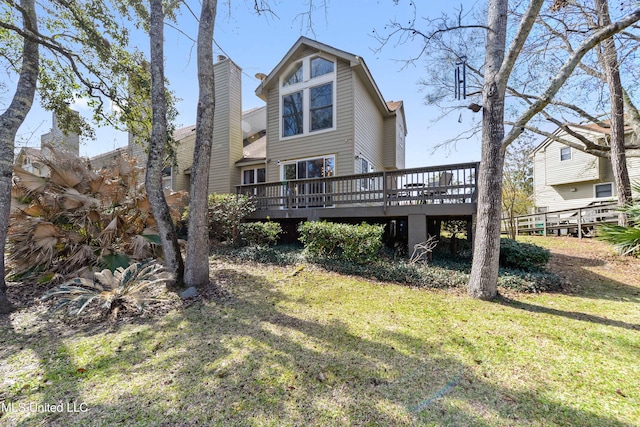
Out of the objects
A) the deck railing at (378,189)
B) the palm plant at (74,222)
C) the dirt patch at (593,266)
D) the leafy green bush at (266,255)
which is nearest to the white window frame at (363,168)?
the deck railing at (378,189)

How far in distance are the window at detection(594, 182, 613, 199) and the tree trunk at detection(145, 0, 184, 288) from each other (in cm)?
2231

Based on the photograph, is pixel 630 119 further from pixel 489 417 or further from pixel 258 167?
pixel 258 167

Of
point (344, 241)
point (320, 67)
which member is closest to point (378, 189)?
point (344, 241)

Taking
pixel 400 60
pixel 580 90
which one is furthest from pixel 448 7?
pixel 580 90

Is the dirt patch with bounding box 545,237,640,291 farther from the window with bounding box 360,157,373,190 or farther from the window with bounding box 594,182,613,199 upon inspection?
the window with bounding box 594,182,613,199

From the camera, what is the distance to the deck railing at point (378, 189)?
6734mm

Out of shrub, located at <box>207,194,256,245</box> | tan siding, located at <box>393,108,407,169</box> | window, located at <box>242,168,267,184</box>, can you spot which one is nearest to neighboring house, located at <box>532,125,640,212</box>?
tan siding, located at <box>393,108,407,169</box>

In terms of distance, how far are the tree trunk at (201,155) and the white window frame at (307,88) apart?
5.91 m

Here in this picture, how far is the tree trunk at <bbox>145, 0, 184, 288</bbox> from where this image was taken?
5129mm

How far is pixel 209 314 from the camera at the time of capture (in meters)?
4.25

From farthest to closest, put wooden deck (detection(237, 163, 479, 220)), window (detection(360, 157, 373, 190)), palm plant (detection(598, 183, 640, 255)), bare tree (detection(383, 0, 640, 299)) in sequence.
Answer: window (detection(360, 157, 373, 190)) → wooden deck (detection(237, 163, 479, 220)) → palm plant (detection(598, 183, 640, 255)) → bare tree (detection(383, 0, 640, 299))

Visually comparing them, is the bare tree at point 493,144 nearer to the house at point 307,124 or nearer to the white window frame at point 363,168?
the white window frame at point 363,168

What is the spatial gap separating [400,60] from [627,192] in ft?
28.7

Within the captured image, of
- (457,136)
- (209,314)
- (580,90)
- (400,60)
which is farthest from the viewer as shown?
(580,90)
